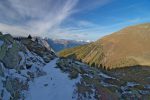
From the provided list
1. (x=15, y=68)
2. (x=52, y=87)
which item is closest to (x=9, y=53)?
(x=15, y=68)

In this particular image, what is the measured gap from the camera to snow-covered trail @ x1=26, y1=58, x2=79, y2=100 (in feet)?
196

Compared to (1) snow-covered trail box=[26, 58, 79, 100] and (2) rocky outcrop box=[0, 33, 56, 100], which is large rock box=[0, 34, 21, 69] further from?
(1) snow-covered trail box=[26, 58, 79, 100]

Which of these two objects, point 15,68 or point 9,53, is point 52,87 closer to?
point 15,68

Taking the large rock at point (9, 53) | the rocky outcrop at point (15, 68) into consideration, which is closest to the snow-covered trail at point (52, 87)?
the rocky outcrop at point (15, 68)

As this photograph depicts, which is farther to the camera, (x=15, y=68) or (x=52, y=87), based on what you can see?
(x=15, y=68)

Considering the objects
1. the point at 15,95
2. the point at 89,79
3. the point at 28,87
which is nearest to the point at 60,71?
the point at 89,79

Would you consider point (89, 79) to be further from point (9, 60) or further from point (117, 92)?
point (9, 60)

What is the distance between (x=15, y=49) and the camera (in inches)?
2800

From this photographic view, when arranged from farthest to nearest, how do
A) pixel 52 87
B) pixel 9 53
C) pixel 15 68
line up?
pixel 9 53
pixel 15 68
pixel 52 87

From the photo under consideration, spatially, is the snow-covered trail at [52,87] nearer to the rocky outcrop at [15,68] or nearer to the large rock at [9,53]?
the rocky outcrop at [15,68]

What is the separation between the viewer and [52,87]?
2537 inches

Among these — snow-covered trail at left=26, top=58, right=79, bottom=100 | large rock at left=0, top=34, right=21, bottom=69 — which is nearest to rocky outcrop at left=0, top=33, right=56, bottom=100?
large rock at left=0, top=34, right=21, bottom=69

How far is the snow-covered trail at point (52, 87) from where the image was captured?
196 feet

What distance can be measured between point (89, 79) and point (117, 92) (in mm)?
9722
